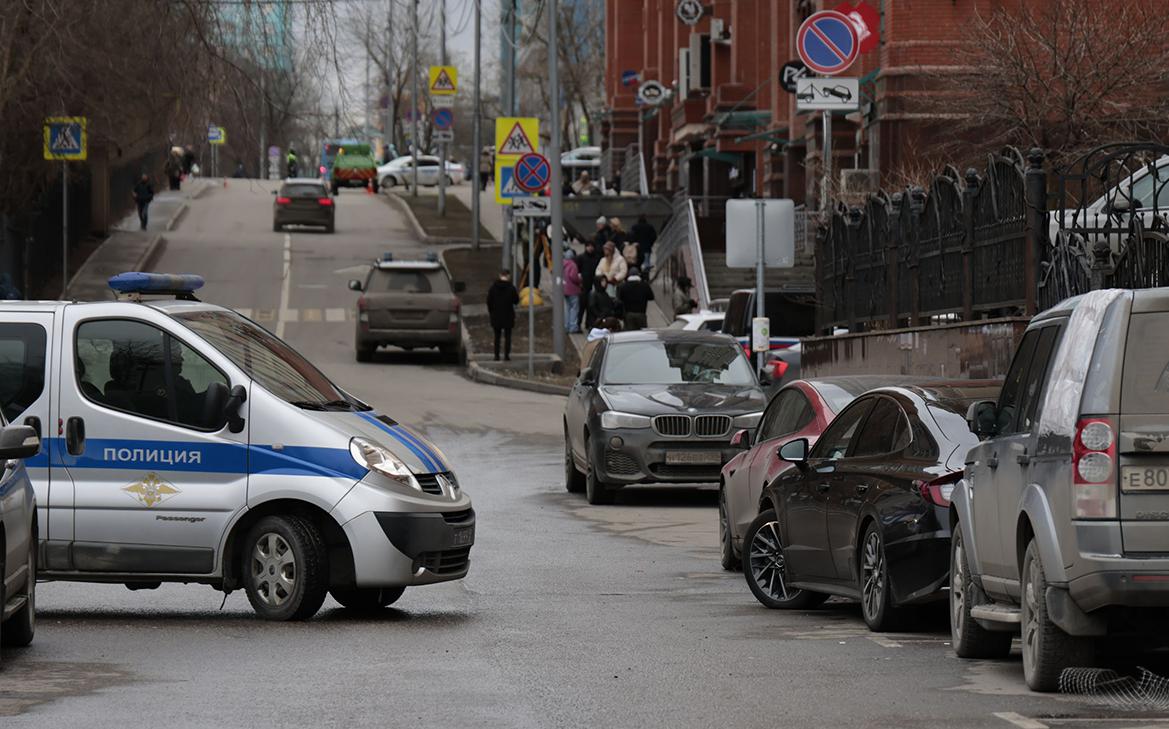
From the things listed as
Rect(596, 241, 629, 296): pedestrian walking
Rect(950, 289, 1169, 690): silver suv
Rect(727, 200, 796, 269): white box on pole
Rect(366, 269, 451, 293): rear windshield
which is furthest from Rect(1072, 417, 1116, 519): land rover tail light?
Rect(596, 241, 629, 296): pedestrian walking

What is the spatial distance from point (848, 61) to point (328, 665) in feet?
69.3

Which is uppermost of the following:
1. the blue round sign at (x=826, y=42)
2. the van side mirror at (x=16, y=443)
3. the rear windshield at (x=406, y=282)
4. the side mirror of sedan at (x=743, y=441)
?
the blue round sign at (x=826, y=42)

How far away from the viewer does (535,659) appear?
9.88m

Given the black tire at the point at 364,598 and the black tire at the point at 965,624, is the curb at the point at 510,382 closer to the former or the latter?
the black tire at the point at 364,598

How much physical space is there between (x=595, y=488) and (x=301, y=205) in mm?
45358

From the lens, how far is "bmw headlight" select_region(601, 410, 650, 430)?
1942cm

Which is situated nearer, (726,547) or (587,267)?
(726,547)

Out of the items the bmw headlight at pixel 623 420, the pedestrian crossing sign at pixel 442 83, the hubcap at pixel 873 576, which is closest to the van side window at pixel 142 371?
the hubcap at pixel 873 576

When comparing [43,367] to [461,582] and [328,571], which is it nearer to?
[328,571]

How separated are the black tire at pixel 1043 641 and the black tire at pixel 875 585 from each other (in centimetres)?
199

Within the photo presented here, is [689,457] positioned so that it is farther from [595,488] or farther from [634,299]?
[634,299]

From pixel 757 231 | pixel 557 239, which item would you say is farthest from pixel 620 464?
pixel 557 239

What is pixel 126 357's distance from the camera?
1177 centimetres

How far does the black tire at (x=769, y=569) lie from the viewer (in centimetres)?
1231
